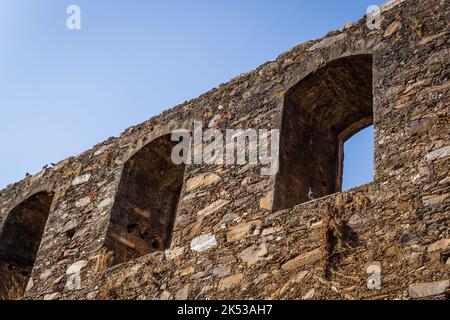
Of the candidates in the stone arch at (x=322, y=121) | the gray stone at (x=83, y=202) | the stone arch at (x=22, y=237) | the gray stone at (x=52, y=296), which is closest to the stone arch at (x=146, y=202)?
the gray stone at (x=83, y=202)

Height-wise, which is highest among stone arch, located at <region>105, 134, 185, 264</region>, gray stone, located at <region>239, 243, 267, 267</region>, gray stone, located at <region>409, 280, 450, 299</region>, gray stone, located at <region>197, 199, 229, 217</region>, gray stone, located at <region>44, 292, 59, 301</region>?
stone arch, located at <region>105, 134, 185, 264</region>

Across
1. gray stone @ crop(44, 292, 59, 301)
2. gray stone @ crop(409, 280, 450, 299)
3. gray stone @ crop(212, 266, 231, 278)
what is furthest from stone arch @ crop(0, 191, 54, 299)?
gray stone @ crop(409, 280, 450, 299)

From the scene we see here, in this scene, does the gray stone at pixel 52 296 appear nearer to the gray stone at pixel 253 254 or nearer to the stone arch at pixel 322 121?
the gray stone at pixel 253 254

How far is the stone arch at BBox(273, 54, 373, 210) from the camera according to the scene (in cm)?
864

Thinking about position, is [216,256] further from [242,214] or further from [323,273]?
[323,273]

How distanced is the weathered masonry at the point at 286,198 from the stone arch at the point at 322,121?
1cm

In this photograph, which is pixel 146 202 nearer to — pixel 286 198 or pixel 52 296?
pixel 52 296

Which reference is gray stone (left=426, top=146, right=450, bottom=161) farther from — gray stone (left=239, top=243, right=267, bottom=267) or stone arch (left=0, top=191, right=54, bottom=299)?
stone arch (left=0, top=191, right=54, bottom=299)

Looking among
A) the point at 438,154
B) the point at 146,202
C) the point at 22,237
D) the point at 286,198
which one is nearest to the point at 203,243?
the point at 286,198

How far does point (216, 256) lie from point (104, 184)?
2.72 meters

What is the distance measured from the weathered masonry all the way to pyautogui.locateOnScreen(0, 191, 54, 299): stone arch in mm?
23

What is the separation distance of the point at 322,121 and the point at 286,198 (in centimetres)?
128

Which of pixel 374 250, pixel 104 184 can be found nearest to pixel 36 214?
pixel 104 184

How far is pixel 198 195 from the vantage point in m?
8.88
